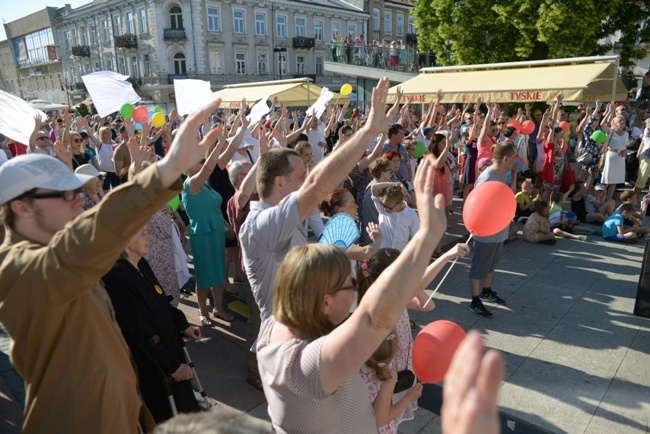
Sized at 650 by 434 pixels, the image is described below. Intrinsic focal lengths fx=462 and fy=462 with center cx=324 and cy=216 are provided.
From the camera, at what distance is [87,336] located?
1717 mm

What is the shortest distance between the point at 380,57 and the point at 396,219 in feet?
71.9

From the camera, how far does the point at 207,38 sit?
40.1 meters

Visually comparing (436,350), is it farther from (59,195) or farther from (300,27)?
(300,27)

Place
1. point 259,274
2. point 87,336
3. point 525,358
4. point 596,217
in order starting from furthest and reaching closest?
point 596,217
point 525,358
point 259,274
point 87,336

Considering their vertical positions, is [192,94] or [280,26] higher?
[280,26]

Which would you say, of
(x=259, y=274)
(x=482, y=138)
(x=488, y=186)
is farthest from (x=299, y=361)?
(x=482, y=138)

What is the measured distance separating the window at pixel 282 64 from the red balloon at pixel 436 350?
148 ft

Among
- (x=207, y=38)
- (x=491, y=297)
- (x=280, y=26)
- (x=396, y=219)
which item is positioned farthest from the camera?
(x=280, y=26)

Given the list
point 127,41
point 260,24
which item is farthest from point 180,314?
point 127,41

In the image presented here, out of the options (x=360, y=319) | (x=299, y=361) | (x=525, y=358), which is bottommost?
(x=525, y=358)

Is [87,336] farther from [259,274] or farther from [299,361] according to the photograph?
[259,274]

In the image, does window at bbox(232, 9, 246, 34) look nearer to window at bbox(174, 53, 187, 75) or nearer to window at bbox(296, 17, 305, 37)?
window at bbox(174, 53, 187, 75)

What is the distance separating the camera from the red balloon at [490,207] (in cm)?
350

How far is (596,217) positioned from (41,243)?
9453mm
